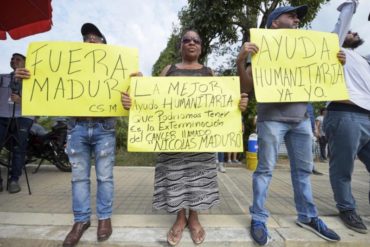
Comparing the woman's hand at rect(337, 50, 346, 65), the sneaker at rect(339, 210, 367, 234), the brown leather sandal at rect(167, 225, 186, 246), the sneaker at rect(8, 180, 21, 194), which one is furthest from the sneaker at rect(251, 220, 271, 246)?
the sneaker at rect(8, 180, 21, 194)

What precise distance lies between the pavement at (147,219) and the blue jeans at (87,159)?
0.90ft

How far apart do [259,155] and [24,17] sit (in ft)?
10.2

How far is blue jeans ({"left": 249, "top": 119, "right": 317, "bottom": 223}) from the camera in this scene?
2.98m

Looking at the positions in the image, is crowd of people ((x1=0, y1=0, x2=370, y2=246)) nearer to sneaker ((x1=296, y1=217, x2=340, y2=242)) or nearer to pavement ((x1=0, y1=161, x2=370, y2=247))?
sneaker ((x1=296, y1=217, x2=340, y2=242))

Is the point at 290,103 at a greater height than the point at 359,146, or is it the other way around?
the point at 290,103

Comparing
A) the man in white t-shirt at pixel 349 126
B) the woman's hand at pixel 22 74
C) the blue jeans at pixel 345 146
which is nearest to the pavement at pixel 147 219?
the man in white t-shirt at pixel 349 126

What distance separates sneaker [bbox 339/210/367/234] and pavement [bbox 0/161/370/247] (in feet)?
0.20

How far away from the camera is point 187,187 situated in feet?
9.94

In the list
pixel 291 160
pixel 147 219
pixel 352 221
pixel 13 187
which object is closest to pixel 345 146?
pixel 291 160

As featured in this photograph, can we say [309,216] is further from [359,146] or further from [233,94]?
[233,94]

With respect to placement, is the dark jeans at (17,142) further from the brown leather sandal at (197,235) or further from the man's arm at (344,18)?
the man's arm at (344,18)

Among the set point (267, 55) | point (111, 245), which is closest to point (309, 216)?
point (267, 55)

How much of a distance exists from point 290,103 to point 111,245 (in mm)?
2046

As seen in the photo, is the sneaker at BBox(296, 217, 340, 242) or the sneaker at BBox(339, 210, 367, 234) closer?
the sneaker at BBox(296, 217, 340, 242)
